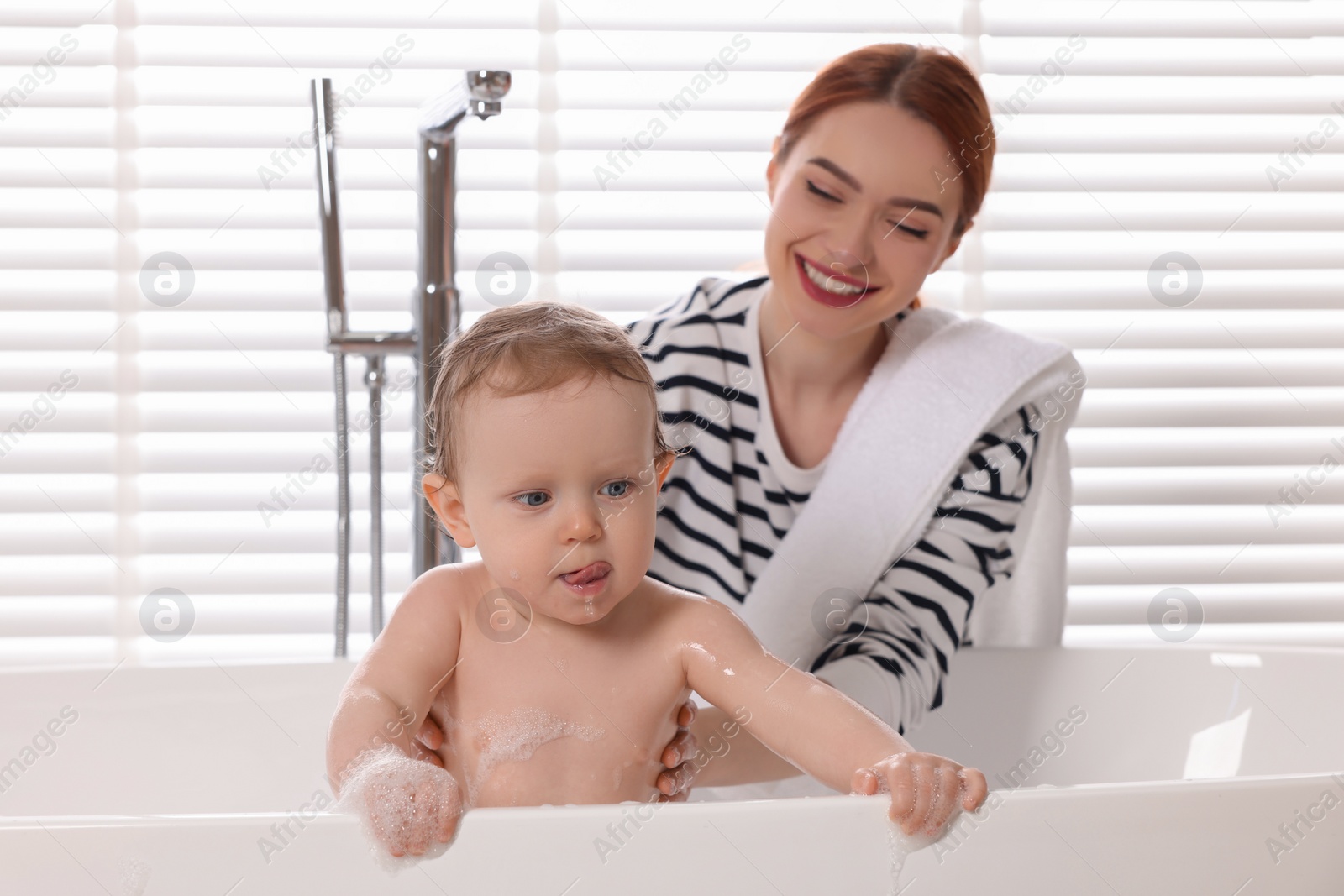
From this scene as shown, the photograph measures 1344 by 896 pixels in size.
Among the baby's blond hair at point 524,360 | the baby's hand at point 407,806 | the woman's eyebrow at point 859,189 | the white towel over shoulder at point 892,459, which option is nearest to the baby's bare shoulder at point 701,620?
the baby's blond hair at point 524,360

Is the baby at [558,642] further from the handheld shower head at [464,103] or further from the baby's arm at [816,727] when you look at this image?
the handheld shower head at [464,103]

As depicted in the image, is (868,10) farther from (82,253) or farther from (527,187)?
(82,253)

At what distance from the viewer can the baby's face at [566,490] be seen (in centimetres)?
75

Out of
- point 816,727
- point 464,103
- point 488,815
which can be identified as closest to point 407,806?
point 488,815

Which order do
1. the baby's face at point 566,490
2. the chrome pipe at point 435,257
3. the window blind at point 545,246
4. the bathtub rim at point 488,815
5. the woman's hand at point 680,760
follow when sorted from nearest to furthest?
the bathtub rim at point 488,815, the baby's face at point 566,490, the woman's hand at point 680,760, the chrome pipe at point 435,257, the window blind at point 545,246

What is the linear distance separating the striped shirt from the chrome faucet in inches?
9.2

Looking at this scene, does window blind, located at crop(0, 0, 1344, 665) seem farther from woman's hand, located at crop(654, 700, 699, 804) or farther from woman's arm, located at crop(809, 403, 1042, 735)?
woman's hand, located at crop(654, 700, 699, 804)

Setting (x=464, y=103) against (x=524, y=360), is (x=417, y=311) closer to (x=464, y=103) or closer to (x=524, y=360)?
(x=464, y=103)

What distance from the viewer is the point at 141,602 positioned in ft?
5.22

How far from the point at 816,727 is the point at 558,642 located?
0.20 m

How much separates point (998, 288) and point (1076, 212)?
0.49 ft

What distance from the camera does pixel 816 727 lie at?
29.5 inches

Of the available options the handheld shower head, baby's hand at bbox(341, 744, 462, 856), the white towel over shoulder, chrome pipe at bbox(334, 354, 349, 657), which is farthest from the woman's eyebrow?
baby's hand at bbox(341, 744, 462, 856)

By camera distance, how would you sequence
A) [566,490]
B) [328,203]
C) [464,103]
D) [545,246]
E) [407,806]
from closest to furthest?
1. [407,806]
2. [566,490]
3. [464,103]
4. [328,203]
5. [545,246]
